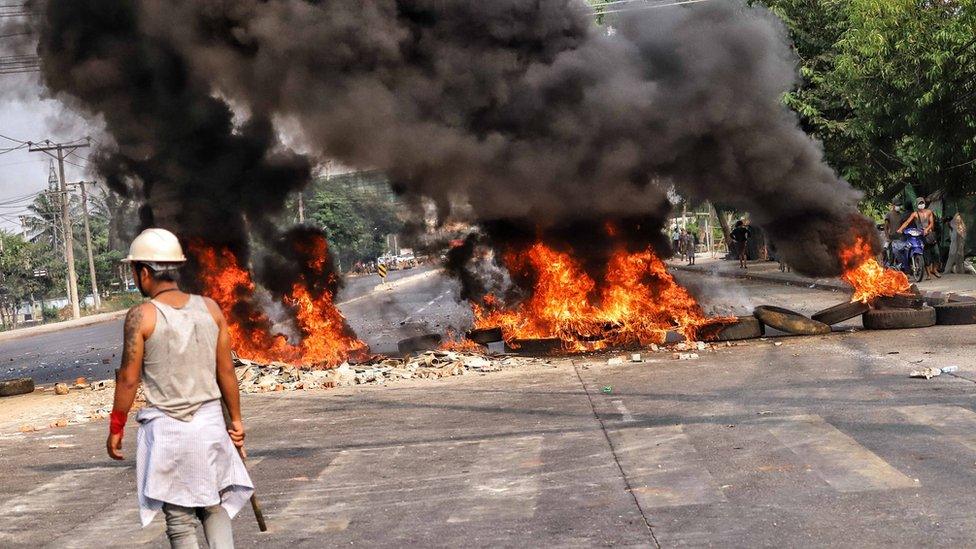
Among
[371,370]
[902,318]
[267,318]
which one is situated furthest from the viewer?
[267,318]

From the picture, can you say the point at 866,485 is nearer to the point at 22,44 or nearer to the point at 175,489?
the point at 175,489

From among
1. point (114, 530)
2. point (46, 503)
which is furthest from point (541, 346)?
point (114, 530)

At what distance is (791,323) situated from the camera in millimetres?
14469

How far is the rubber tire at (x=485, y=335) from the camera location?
15.9 metres

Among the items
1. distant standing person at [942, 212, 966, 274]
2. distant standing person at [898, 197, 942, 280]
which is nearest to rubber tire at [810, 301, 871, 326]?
distant standing person at [898, 197, 942, 280]

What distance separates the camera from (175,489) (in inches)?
168

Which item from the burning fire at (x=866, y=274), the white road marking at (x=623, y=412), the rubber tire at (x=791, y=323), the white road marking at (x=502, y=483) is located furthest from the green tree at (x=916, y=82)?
the white road marking at (x=502, y=483)

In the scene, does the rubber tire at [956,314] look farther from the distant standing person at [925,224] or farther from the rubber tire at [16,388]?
the rubber tire at [16,388]

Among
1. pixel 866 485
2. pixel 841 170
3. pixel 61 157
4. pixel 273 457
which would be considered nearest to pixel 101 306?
pixel 61 157

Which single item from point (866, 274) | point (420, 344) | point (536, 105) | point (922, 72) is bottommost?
→ point (420, 344)

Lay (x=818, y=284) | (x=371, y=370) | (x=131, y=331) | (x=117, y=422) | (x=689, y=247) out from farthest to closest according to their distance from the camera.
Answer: (x=689, y=247), (x=818, y=284), (x=371, y=370), (x=117, y=422), (x=131, y=331)

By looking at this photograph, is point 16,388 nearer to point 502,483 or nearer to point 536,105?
point 536,105

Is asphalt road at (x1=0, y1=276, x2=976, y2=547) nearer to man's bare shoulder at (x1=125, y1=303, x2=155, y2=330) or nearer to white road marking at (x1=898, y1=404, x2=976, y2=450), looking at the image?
white road marking at (x1=898, y1=404, x2=976, y2=450)

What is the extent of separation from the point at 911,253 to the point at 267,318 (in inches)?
550
